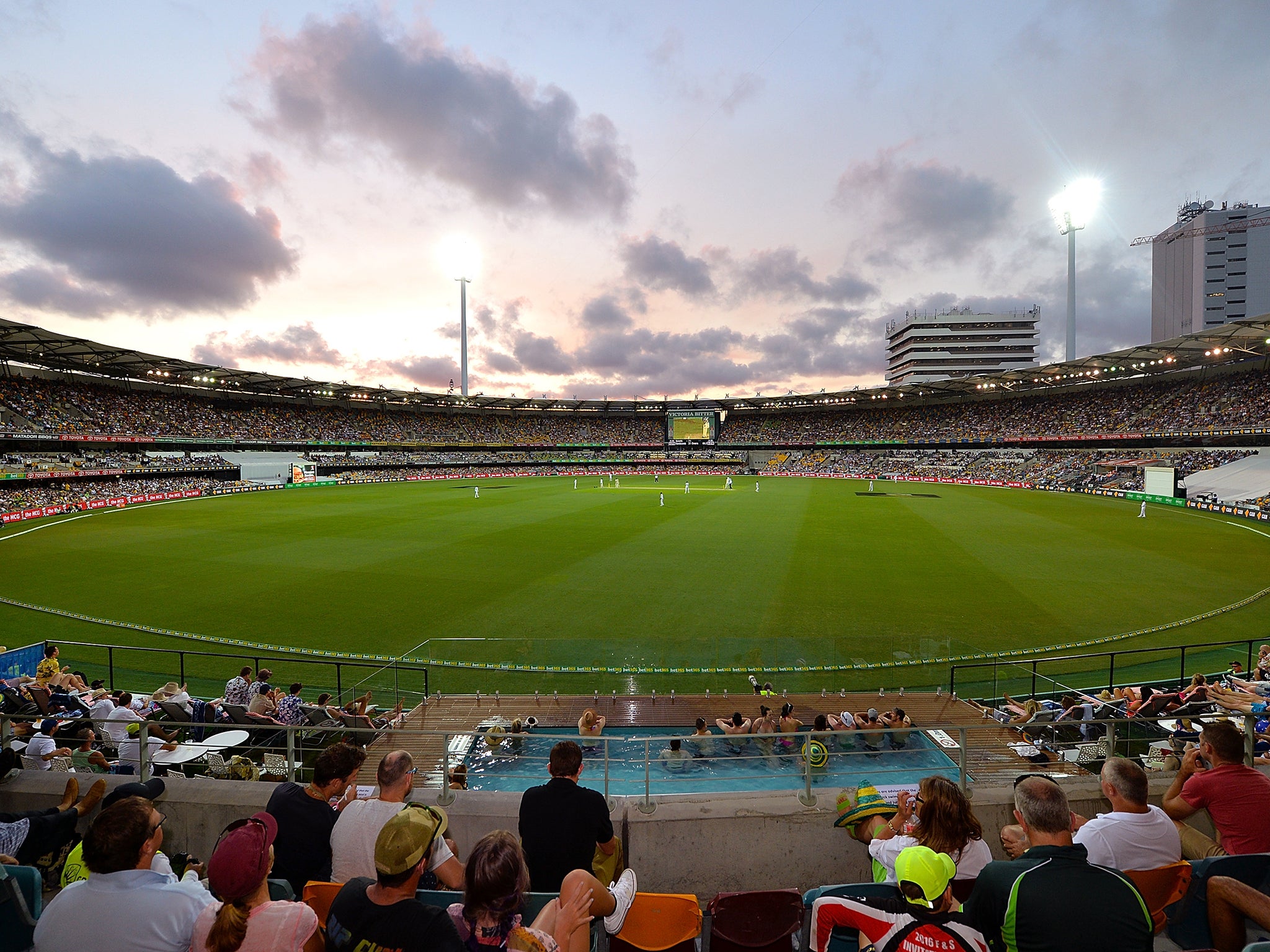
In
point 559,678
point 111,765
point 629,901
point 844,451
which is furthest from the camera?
point 844,451

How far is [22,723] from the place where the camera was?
264 inches

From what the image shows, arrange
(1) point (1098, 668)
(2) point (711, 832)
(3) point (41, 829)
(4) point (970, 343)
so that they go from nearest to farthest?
(3) point (41, 829)
(2) point (711, 832)
(1) point (1098, 668)
(4) point (970, 343)

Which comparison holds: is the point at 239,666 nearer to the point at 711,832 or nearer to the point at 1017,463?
the point at 711,832

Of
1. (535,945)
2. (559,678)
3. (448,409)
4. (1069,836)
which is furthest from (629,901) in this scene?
(448,409)

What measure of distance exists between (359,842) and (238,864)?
884 mm

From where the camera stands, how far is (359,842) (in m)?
3.22

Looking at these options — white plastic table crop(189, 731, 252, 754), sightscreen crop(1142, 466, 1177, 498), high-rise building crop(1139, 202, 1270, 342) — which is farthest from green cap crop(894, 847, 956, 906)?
high-rise building crop(1139, 202, 1270, 342)

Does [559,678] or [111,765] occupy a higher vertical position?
[111,765]

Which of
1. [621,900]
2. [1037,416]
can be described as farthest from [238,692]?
[1037,416]

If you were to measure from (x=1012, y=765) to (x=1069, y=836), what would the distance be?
4389 millimetres

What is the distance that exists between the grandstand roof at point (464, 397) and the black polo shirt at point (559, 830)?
53145mm

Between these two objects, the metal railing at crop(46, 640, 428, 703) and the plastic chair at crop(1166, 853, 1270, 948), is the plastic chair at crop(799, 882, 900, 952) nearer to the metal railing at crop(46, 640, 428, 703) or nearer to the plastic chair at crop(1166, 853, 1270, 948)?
the plastic chair at crop(1166, 853, 1270, 948)

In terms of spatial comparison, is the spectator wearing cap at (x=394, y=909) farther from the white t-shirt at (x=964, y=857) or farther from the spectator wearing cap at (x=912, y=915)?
the white t-shirt at (x=964, y=857)

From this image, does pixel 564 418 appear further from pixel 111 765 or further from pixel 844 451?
pixel 111 765
